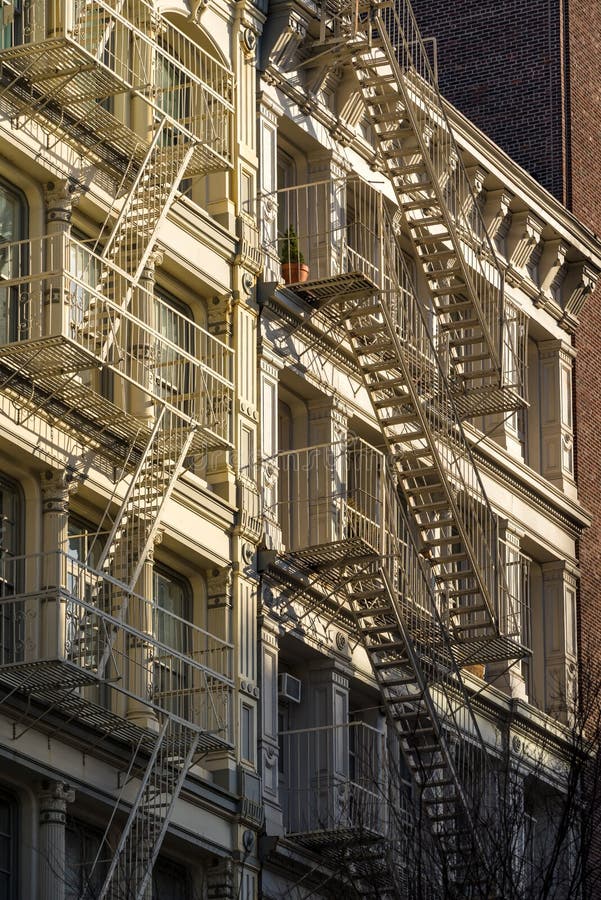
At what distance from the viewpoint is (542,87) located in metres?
47.6

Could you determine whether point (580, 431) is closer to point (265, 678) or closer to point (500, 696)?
point (500, 696)

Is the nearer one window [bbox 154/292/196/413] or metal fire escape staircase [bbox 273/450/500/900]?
window [bbox 154/292/196/413]

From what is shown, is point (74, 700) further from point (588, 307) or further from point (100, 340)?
point (588, 307)

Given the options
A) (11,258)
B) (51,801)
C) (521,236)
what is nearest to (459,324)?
(521,236)

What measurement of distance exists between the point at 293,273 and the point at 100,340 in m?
6.16

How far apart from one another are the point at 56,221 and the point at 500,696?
42.7 ft

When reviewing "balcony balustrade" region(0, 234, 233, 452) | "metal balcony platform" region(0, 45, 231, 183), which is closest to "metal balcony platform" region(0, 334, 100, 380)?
"balcony balustrade" region(0, 234, 233, 452)

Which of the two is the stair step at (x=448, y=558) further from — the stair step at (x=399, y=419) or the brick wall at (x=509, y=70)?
the brick wall at (x=509, y=70)

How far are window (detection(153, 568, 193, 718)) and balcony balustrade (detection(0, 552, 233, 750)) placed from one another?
19 mm

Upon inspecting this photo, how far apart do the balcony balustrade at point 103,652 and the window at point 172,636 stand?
2 cm

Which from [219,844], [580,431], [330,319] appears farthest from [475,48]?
[219,844]

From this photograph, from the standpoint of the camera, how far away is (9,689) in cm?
2722

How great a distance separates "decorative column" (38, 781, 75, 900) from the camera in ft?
90.6

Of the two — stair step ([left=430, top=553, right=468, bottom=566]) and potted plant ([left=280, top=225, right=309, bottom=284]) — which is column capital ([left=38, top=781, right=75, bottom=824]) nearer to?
stair step ([left=430, top=553, right=468, bottom=566])
